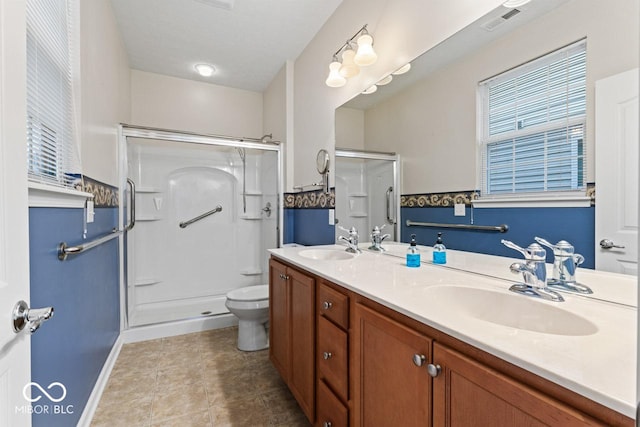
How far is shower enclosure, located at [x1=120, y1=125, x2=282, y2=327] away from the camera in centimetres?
297

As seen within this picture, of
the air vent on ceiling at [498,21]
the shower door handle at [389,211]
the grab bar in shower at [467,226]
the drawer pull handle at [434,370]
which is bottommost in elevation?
the drawer pull handle at [434,370]

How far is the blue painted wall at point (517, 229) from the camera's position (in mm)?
865

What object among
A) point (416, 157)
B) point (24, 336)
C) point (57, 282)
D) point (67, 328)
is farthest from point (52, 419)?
point (416, 157)

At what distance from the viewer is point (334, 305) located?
115cm

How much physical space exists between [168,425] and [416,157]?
1841 mm

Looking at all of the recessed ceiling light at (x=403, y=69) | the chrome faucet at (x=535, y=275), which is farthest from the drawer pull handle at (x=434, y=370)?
the recessed ceiling light at (x=403, y=69)

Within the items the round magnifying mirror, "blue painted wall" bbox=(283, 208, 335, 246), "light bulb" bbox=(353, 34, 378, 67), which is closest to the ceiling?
"light bulb" bbox=(353, 34, 378, 67)

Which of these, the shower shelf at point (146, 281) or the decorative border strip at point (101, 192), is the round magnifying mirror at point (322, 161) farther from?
the shower shelf at point (146, 281)

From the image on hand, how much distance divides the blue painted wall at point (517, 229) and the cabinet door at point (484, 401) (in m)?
0.57

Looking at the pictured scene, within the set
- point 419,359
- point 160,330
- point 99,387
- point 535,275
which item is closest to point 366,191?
point 535,275

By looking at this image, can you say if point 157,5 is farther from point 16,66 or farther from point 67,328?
point 67,328

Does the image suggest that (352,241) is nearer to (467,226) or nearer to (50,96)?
(467,226)

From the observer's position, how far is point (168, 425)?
146cm

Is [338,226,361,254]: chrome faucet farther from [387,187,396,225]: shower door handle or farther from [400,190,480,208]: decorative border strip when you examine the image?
[400,190,480,208]: decorative border strip
